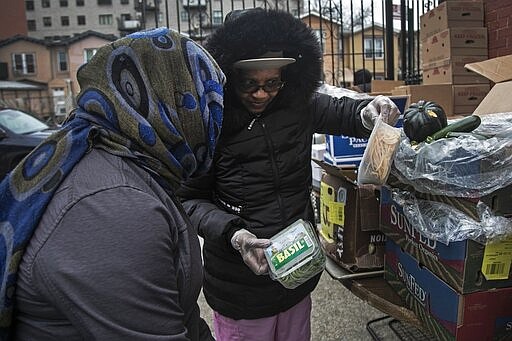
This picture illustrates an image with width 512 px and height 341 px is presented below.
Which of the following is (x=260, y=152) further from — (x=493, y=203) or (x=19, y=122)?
(x=19, y=122)

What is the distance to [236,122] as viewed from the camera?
183cm

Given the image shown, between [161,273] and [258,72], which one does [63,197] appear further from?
[258,72]

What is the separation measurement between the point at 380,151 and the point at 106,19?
65016mm

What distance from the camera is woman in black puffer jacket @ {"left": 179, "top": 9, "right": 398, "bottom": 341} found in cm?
181

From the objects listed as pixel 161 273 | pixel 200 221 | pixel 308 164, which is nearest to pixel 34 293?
pixel 161 273

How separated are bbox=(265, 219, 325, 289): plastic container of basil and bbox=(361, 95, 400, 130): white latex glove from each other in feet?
1.74

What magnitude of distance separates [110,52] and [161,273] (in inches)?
19.6

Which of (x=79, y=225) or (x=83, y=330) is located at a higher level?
(x=79, y=225)

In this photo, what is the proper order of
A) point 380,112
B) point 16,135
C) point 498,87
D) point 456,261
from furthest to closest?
point 16,135 < point 498,87 < point 380,112 < point 456,261

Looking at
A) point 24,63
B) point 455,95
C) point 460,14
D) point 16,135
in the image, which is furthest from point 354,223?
point 24,63

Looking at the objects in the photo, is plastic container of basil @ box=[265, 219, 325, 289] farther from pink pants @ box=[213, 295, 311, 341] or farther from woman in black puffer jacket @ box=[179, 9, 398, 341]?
pink pants @ box=[213, 295, 311, 341]

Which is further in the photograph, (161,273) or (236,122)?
(236,122)

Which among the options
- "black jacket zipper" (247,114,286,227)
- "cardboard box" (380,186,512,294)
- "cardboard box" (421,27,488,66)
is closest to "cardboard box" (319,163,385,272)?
"cardboard box" (380,186,512,294)

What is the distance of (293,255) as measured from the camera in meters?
1.50
